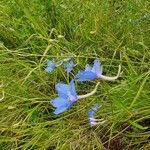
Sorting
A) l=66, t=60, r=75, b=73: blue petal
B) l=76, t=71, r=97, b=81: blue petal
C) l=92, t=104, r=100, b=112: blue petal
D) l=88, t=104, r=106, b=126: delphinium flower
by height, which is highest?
l=66, t=60, r=75, b=73: blue petal

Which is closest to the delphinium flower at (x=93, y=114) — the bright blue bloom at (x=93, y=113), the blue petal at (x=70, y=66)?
the bright blue bloom at (x=93, y=113)

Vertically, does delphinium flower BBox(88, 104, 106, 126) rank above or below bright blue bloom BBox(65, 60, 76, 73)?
below

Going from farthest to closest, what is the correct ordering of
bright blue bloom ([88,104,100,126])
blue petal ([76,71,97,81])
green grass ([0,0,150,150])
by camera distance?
green grass ([0,0,150,150]) → bright blue bloom ([88,104,100,126]) → blue petal ([76,71,97,81])

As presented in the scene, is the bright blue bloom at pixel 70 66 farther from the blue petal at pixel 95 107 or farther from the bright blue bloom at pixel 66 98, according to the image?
the bright blue bloom at pixel 66 98

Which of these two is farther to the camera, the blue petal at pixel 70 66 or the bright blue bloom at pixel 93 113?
the blue petal at pixel 70 66

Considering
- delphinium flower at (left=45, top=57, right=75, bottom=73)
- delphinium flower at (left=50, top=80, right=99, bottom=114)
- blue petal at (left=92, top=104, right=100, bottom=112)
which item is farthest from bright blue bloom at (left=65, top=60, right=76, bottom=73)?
delphinium flower at (left=50, top=80, right=99, bottom=114)

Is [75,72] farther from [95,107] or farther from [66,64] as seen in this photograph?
[95,107]

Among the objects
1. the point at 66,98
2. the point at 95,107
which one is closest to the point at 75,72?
the point at 95,107

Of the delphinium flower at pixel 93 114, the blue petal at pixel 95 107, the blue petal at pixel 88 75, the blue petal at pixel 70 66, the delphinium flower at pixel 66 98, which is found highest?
the blue petal at pixel 70 66

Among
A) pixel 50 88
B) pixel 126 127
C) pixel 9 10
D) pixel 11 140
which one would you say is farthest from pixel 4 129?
pixel 9 10

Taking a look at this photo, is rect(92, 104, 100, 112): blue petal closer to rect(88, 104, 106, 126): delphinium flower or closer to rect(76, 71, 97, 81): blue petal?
rect(88, 104, 106, 126): delphinium flower
